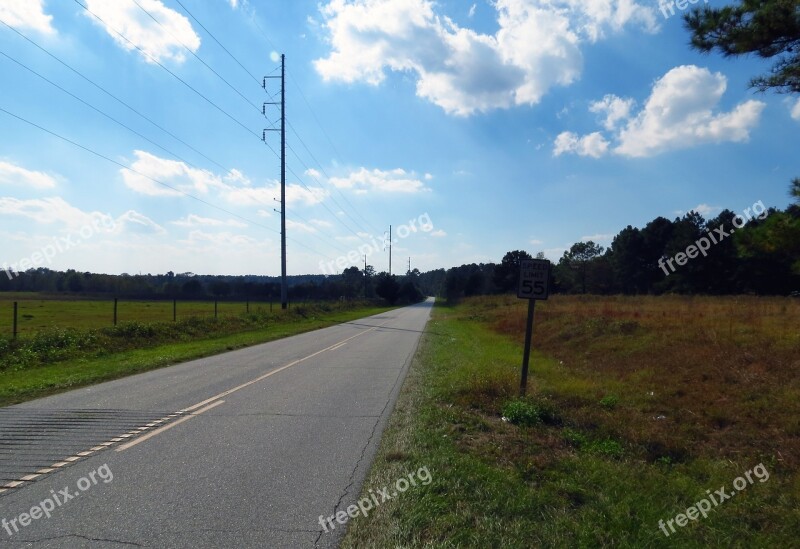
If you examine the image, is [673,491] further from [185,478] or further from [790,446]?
[185,478]

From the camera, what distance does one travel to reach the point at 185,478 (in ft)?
18.3

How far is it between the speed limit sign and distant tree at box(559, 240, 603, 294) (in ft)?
273

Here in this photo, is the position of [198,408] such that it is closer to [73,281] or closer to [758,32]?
[758,32]

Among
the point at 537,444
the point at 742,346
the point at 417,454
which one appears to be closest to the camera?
the point at 417,454

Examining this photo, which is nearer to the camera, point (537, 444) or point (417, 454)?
point (417, 454)

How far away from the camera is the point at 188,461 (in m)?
6.14

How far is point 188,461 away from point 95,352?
1496 centimetres

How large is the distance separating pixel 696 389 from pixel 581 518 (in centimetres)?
702

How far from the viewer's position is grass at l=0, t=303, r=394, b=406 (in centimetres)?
1241

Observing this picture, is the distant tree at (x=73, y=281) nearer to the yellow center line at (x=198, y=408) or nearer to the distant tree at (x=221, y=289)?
the distant tree at (x=221, y=289)

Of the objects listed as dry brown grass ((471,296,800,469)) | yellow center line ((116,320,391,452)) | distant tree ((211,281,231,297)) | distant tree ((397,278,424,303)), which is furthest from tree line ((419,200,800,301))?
distant tree ((211,281,231,297))

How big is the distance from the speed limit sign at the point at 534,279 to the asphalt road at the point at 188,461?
3.17 metres

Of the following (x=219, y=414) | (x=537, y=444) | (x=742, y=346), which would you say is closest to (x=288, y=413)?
(x=219, y=414)

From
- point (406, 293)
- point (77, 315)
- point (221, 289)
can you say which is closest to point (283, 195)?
point (77, 315)
